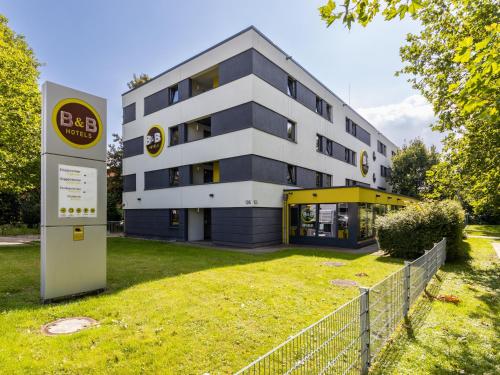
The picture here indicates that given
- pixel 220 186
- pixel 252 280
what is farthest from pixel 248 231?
pixel 252 280

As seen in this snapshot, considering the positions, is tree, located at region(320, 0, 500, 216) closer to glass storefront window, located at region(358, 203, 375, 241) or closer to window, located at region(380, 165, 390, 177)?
glass storefront window, located at region(358, 203, 375, 241)

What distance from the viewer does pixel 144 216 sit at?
75.8ft

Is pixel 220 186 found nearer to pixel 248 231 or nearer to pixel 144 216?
pixel 248 231

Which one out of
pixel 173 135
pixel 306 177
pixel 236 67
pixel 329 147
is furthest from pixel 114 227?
pixel 329 147

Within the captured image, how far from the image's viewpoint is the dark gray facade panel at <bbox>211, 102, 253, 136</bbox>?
16641 mm

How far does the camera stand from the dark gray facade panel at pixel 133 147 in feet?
77.4

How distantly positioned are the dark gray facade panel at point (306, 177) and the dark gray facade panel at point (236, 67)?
24.3 feet

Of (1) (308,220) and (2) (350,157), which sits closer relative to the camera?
(1) (308,220)

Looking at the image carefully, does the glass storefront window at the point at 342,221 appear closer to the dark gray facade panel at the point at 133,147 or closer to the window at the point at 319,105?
the window at the point at 319,105

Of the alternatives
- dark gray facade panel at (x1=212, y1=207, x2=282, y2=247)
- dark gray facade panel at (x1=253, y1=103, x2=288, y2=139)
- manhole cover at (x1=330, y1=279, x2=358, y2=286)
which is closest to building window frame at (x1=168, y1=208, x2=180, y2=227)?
dark gray facade panel at (x1=212, y1=207, x2=282, y2=247)

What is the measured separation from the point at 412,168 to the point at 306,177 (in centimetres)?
2485

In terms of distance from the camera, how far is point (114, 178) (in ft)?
103

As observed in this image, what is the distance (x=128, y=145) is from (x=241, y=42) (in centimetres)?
1328

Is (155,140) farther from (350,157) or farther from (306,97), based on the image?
(350,157)
